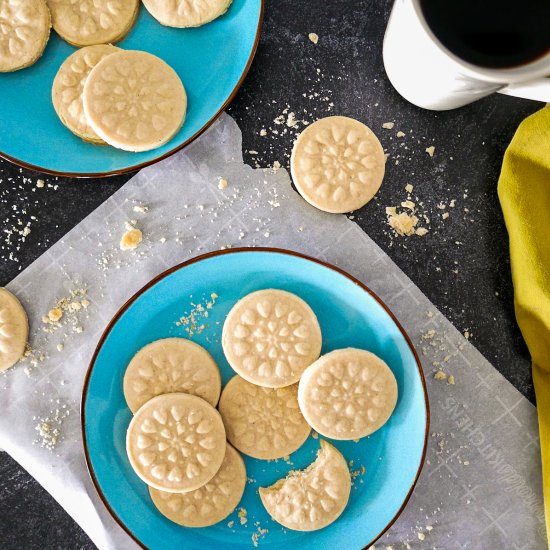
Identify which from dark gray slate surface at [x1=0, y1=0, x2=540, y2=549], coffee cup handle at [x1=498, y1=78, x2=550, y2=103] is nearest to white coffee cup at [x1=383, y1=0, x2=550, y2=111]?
coffee cup handle at [x1=498, y1=78, x2=550, y2=103]

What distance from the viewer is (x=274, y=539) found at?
0.96 m

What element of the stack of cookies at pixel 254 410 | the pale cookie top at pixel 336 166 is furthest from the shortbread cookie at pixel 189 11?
the stack of cookies at pixel 254 410

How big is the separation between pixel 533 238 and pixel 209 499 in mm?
686

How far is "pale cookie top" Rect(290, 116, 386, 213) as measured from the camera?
0.96 metres

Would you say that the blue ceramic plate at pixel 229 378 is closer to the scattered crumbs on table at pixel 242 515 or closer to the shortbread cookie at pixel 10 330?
the scattered crumbs on table at pixel 242 515

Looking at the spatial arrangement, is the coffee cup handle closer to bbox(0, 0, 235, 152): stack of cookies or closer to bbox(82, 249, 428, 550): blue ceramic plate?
bbox(82, 249, 428, 550): blue ceramic plate

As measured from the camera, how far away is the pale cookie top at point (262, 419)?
94cm

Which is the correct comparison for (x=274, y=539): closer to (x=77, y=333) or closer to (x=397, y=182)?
(x=77, y=333)

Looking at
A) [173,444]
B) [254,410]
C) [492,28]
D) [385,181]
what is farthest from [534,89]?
[173,444]

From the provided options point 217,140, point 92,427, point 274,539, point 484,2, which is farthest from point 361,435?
point 484,2

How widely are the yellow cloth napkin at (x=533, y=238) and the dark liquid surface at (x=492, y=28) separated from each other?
7.9 inches

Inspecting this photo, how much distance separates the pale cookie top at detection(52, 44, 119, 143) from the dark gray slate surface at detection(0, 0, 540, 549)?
103 mm

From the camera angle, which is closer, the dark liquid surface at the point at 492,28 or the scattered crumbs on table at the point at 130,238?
the dark liquid surface at the point at 492,28

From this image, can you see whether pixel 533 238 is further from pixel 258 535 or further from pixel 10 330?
pixel 10 330
